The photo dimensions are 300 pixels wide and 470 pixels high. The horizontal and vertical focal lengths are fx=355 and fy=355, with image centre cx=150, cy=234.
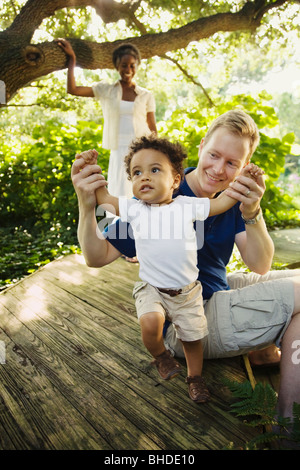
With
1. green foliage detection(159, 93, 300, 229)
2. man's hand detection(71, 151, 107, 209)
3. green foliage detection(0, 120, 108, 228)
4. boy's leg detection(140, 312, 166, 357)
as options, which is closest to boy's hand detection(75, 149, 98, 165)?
man's hand detection(71, 151, 107, 209)

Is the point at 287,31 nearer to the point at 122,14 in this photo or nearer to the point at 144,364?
the point at 122,14

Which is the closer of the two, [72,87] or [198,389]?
[198,389]

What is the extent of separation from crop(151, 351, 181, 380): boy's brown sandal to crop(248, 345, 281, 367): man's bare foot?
507 millimetres

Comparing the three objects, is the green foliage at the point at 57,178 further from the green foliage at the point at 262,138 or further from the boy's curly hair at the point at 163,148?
the boy's curly hair at the point at 163,148

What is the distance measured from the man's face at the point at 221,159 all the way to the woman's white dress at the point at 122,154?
208 centimetres

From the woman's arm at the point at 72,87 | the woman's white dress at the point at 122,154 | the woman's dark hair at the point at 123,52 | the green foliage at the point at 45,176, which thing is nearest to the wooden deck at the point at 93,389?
the woman's white dress at the point at 122,154

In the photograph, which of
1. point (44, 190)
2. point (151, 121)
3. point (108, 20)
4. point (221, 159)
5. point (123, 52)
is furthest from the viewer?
point (108, 20)

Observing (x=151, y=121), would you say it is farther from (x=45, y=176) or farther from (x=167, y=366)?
(x=167, y=366)

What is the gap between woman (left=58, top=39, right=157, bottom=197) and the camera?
3.79m

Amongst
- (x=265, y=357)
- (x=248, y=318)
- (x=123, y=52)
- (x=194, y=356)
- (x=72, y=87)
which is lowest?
(x=265, y=357)

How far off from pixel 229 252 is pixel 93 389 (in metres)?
0.98

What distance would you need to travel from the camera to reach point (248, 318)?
167cm

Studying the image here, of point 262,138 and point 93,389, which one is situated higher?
point 262,138

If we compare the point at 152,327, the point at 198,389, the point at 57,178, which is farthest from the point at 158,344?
the point at 57,178
